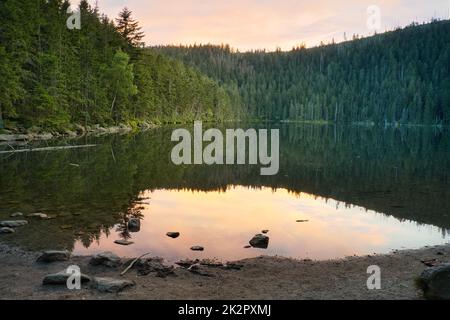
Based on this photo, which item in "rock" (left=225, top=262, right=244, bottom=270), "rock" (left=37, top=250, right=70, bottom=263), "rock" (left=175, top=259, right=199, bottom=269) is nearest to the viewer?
"rock" (left=37, top=250, right=70, bottom=263)

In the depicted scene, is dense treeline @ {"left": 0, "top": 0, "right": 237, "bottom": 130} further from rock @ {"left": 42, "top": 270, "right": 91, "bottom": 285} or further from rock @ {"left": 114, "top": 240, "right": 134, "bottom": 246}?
rock @ {"left": 42, "top": 270, "right": 91, "bottom": 285}

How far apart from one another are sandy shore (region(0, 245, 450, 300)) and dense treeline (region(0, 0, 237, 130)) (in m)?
33.1

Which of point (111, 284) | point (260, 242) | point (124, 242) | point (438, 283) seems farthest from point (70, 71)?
point (438, 283)

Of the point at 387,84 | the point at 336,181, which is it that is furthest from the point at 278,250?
the point at 387,84

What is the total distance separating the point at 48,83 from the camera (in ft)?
157

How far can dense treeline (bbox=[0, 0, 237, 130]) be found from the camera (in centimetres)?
4031

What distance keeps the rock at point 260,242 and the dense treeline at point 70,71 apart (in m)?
33.2

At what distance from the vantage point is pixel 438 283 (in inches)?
318

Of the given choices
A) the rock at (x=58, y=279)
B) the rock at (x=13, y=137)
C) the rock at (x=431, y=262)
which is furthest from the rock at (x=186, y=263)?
the rock at (x=13, y=137)

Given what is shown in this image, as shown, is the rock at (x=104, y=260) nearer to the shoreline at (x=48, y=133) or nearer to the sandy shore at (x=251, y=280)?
the sandy shore at (x=251, y=280)

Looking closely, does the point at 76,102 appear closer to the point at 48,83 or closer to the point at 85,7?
the point at 48,83

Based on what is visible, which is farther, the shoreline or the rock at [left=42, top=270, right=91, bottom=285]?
the shoreline

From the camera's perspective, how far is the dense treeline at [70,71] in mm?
40312

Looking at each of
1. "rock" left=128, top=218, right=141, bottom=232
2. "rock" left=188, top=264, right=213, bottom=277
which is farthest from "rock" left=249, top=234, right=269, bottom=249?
"rock" left=128, top=218, right=141, bottom=232
